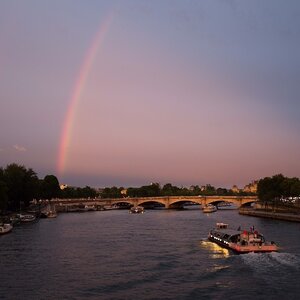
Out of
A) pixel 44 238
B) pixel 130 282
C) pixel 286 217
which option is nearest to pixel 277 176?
pixel 286 217

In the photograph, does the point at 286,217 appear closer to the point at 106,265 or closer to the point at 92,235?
the point at 92,235

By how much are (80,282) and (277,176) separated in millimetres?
95524

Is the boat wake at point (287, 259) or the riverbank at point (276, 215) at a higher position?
the riverbank at point (276, 215)

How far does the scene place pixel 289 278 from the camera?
3450 cm

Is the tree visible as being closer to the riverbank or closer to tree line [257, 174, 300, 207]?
the riverbank

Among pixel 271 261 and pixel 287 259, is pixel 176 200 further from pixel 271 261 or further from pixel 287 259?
pixel 271 261

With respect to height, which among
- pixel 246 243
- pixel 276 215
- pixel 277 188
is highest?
pixel 277 188

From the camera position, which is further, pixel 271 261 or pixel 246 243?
pixel 246 243

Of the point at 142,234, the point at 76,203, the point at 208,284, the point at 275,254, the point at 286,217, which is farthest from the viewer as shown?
the point at 76,203

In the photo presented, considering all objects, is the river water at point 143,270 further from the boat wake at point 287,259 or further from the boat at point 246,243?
the boat at point 246,243

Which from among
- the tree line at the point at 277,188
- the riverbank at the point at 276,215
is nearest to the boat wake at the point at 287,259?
the riverbank at the point at 276,215

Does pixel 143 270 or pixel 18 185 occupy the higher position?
pixel 18 185

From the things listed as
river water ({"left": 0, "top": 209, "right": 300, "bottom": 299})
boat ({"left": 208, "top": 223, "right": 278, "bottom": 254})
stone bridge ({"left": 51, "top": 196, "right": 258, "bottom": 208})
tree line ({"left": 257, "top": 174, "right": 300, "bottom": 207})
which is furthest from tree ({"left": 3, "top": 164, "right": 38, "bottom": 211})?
boat ({"left": 208, "top": 223, "right": 278, "bottom": 254})

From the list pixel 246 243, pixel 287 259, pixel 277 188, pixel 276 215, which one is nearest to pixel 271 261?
pixel 287 259
